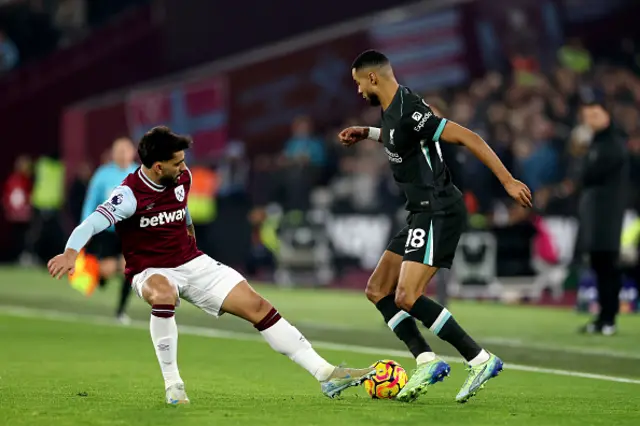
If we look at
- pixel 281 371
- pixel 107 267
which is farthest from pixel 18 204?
pixel 281 371

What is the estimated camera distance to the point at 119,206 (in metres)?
7.62

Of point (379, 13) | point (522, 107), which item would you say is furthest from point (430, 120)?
point (379, 13)

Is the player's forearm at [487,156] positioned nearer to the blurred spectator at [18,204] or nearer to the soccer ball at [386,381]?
the soccer ball at [386,381]

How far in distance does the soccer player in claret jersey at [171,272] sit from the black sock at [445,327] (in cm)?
48

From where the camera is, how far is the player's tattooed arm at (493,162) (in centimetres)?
772

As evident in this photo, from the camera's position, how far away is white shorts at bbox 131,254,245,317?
7852 mm

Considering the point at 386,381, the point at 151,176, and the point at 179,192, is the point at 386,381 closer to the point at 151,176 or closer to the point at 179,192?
the point at 179,192

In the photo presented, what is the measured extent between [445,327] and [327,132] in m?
14.3

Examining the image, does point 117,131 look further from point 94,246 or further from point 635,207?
point 635,207

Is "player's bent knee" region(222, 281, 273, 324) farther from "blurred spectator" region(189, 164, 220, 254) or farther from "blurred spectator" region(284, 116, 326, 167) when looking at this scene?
"blurred spectator" region(189, 164, 220, 254)

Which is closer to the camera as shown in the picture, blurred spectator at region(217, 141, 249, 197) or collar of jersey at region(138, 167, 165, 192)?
collar of jersey at region(138, 167, 165, 192)

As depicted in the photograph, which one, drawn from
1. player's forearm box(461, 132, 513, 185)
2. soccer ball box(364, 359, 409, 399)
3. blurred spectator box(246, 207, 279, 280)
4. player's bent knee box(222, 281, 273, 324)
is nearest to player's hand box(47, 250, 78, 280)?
player's bent knee box(222, 281, 273, 324)

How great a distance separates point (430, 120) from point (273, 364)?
3416mm

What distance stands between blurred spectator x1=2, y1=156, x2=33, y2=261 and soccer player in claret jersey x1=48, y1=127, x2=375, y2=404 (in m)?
23.2
